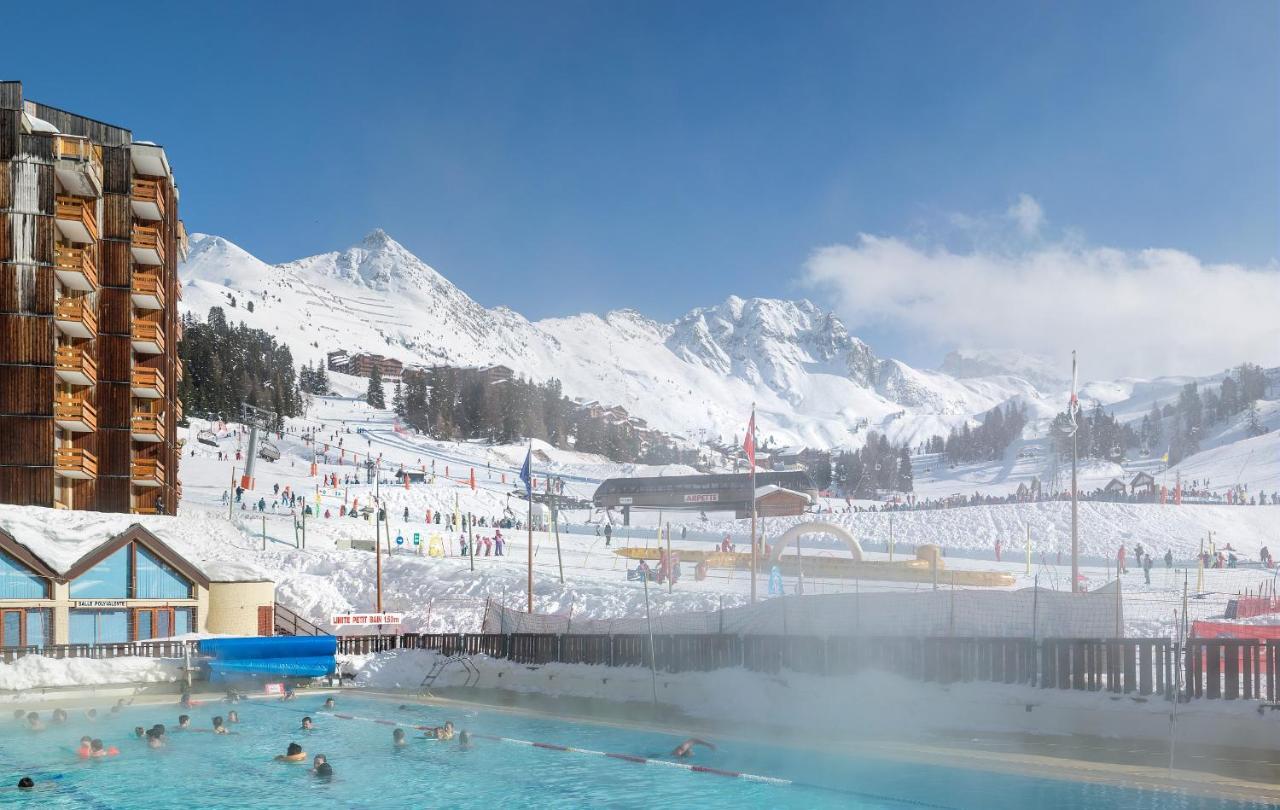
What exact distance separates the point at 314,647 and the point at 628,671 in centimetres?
1196

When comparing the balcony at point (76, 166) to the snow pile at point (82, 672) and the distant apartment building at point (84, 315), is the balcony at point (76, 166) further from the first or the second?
the snow pile at point (82, 672)

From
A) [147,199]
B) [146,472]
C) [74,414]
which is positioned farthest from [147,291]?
[146,472]

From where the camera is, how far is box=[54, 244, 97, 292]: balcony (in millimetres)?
A: 44844

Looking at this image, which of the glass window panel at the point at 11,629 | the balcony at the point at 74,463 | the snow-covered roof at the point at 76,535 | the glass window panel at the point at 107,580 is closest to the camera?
the glass window panel at the point at 11,629

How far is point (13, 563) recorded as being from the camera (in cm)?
3481

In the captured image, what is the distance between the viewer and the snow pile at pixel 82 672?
30.5 m

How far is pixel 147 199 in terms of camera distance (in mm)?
52188

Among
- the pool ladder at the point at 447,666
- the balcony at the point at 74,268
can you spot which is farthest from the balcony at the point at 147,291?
the pool ladder at the point at 447,666

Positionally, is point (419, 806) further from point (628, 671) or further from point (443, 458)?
point (443, 458)

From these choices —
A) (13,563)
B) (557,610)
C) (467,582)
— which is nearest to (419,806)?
(13,563)

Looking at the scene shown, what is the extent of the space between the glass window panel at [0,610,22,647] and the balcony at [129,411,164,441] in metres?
16.4

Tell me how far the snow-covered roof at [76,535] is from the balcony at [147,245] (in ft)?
42.9

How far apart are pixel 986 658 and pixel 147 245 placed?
45514 mm

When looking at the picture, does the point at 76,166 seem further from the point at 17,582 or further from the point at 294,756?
the point at 294,756
